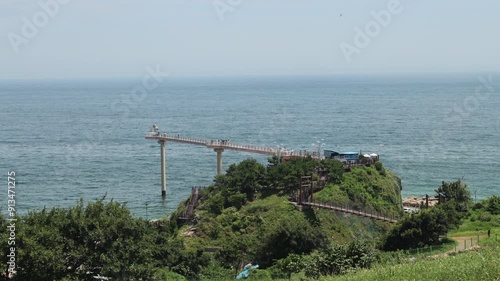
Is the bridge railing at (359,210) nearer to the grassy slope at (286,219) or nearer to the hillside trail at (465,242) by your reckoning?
the grassy slope at (286,219)

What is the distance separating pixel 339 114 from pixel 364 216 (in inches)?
3584

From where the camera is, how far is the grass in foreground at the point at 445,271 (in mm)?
21161

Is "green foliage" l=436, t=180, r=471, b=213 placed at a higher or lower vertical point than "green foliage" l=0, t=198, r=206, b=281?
lower

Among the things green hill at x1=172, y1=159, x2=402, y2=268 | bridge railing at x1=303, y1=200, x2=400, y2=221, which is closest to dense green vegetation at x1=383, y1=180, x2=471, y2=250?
green hill at x1=172, y1=159, x2=402, y2=268

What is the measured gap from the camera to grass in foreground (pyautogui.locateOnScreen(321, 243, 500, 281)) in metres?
21.2

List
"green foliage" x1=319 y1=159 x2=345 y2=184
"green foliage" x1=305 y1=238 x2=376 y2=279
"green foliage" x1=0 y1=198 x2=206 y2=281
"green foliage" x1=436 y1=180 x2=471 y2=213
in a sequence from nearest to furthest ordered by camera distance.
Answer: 1. "green foliage" x1=0 y1=198 x2=206 y2=281
2. "green foliage" x1=305 y1=238 x2=376 y2=279
3. "green foliage" x1=436 y1=180 x2=471 y2=213
4. "green foliage" x1=319 y1=159 x2=345 y2=184

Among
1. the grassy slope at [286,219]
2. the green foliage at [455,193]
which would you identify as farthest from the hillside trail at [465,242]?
the green foliage at [455,193]

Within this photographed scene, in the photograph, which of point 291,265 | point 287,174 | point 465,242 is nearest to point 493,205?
point 465,242

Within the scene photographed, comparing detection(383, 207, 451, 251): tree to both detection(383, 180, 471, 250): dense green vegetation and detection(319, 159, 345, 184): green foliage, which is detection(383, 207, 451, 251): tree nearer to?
detection(383, 180, 471, 250): dense green vegetation

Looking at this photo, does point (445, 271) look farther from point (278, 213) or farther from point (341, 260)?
point (278, 213)

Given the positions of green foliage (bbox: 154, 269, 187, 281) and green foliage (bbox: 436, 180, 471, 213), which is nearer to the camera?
green foliage (bbox: 154, 269, 187, 281)

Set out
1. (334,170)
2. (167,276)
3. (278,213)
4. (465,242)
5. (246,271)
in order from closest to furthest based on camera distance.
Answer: (167,276), (246,271), (465,242), (278,213), (334,170)

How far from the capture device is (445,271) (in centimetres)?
2205

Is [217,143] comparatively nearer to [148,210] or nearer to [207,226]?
[148,210]
